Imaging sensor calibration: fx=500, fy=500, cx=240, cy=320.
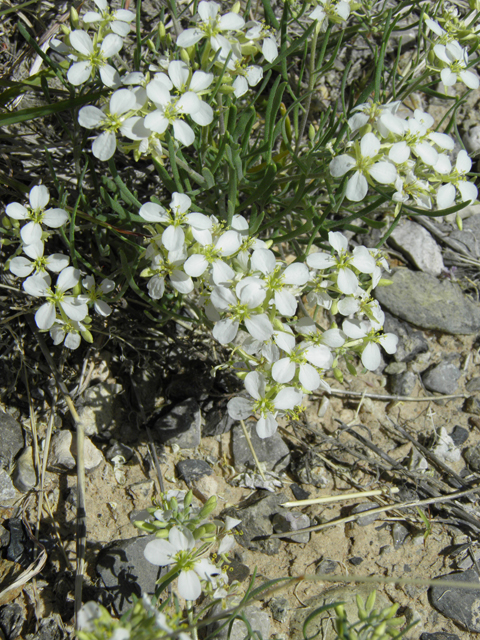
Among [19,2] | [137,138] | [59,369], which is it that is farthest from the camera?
→ [19,2]

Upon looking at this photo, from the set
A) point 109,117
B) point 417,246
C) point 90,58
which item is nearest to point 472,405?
point 417,246

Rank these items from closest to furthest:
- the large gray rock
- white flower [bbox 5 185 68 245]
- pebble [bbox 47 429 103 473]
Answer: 1. white flower [bbox 5 185 68 245]
2. pebble [bbox 47 429 103 473]
3. the large gray rock

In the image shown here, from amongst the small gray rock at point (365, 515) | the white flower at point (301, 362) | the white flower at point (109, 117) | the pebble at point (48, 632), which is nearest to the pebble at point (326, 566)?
the small gray rock at point (365, 515)

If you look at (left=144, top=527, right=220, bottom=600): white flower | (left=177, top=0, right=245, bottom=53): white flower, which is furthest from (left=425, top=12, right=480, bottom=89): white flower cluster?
(left=144, top=527, right=220, bottom=600): white flower

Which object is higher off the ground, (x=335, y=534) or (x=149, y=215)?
(x=149, y=215)

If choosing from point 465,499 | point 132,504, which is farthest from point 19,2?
point 465,499

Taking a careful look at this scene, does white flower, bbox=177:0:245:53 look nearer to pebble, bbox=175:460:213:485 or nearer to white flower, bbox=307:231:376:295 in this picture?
white flower, bbox=307:231:376:295

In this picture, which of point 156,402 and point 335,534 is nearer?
point 335,534

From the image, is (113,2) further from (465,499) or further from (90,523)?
(465,499)
